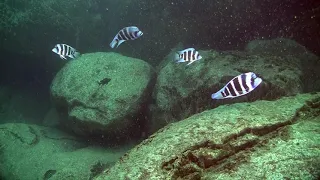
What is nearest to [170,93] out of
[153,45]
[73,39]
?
[153,45]

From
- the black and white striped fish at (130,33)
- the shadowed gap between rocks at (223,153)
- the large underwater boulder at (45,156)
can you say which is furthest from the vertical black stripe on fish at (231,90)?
the large underwater boulder at (45,156)

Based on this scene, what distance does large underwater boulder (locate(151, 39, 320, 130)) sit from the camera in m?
5.38

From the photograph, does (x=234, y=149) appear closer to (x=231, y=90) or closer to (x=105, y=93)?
(x=231, y=90)

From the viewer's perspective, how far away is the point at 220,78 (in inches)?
231

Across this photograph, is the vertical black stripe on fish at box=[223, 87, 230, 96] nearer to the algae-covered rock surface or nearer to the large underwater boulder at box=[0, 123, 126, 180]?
the algae-covered rock surface

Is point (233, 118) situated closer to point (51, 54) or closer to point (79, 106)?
point (79, 106)

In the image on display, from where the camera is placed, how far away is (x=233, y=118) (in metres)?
3.22

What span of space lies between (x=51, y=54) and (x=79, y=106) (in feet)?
18.4

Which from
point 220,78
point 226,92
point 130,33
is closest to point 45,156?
point 130,33

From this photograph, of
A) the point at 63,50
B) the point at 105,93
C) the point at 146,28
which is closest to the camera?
the point at 63,50

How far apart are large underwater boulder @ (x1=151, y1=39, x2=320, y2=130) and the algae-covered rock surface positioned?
210cm

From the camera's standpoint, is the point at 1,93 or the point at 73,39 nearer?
the point at 73,39

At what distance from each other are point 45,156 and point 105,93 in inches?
100

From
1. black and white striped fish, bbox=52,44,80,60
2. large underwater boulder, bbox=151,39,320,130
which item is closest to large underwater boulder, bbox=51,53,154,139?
large underwater boulder, bbox=151,39,320,130
